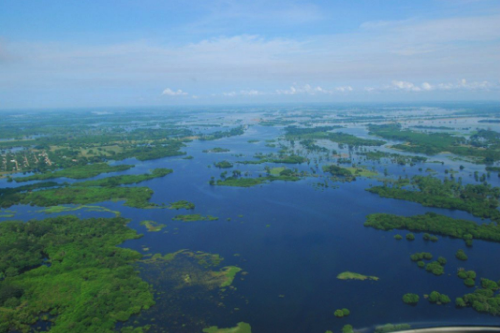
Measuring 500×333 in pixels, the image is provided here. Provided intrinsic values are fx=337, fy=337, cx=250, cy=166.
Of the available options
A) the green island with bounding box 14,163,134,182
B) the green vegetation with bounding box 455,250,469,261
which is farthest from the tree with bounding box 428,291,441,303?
the green island with bounding box 14,163,134,182

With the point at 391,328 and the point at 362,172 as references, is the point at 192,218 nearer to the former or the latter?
the point at 391,328

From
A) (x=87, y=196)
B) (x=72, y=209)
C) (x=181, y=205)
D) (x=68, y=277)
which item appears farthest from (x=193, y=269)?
(x=87, y=196)

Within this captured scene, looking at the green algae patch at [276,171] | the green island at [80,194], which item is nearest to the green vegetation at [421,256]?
the green island at [80,194]

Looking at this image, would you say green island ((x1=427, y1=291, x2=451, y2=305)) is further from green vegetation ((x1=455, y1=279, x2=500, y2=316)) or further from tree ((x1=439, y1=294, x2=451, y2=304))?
green vegetation ((x1=455, y1=279, x2=500, y2=316))

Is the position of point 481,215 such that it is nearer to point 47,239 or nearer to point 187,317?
point 187,317

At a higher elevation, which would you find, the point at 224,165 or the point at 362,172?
the point at 224,165

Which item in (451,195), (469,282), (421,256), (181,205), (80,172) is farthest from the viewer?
(80,172)

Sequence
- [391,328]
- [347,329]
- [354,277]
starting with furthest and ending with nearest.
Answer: [354,277] → [347,329] → [391,328]
